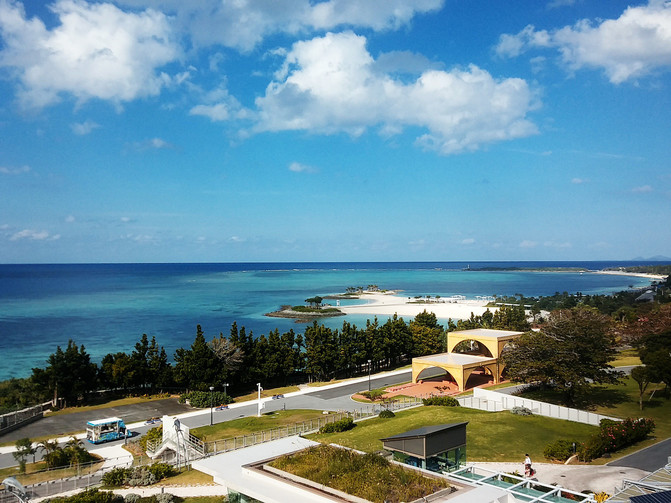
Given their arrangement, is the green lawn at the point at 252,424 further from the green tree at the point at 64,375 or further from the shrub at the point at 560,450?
the shrub at the point at 560,450

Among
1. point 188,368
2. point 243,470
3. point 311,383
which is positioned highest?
point 243,470

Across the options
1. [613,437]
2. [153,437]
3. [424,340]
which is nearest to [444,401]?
[613,437]

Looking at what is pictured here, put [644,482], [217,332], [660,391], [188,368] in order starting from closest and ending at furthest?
[644,482], [660,391], [188,368], [217,332]

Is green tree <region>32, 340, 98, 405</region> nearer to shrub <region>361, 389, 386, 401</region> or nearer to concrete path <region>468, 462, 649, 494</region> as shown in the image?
shrub <region>361, 389, 386, 401</region>

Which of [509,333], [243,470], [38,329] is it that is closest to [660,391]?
[509,333]

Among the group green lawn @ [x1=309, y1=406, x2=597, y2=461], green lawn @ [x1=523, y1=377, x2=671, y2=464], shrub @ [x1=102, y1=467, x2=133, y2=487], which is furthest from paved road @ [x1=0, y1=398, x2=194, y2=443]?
green lawn @ [x1=523, y1=377, x2=671, y2=464]

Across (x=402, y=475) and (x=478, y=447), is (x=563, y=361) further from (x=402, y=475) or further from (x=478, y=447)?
(x=402, y=475)

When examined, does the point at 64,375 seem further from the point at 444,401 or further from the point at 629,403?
the point at 629,403
